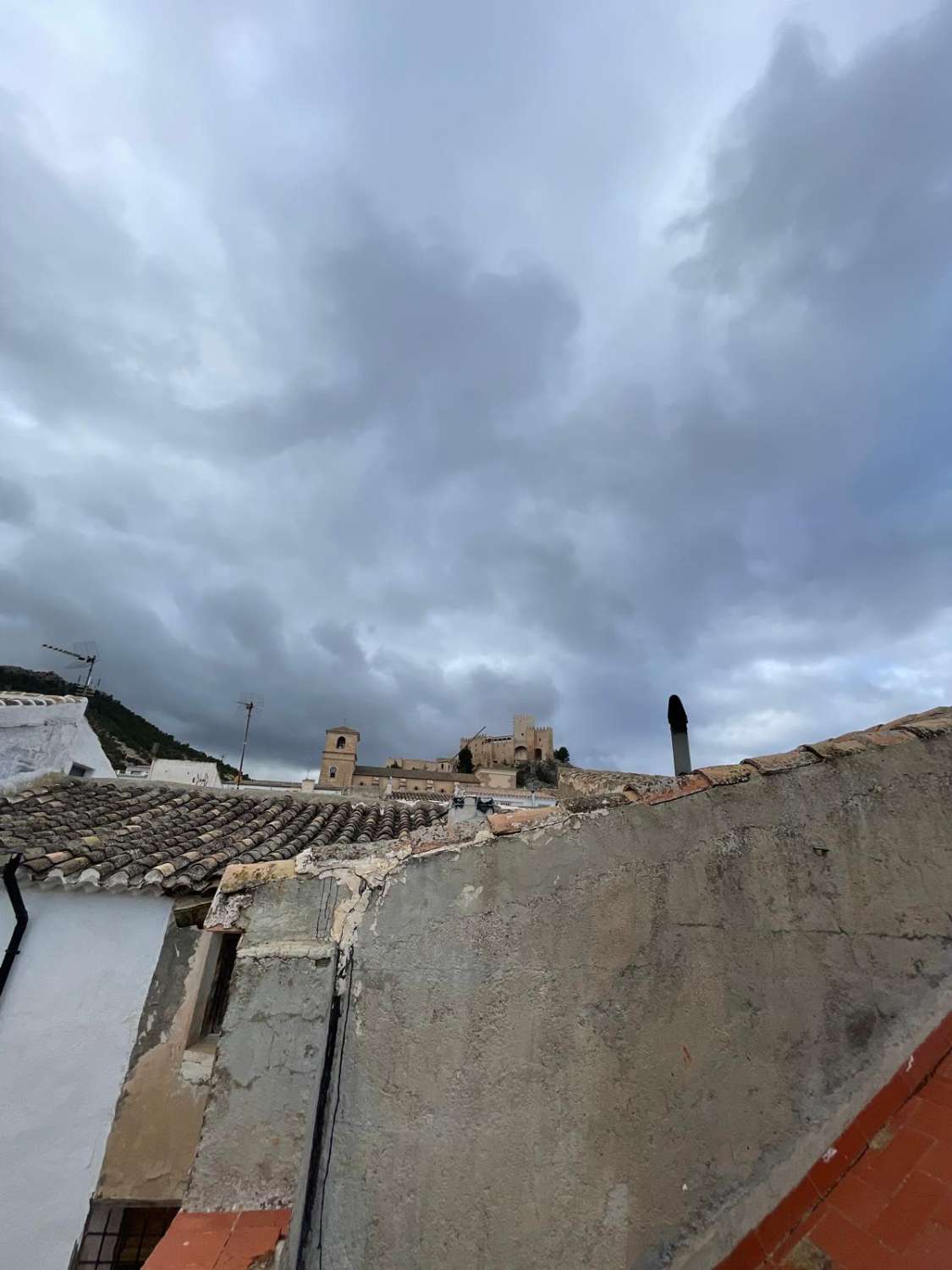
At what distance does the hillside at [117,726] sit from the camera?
122ft

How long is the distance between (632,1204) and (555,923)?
112 centimetres

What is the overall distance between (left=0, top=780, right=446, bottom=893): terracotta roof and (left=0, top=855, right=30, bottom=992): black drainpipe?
0.16m

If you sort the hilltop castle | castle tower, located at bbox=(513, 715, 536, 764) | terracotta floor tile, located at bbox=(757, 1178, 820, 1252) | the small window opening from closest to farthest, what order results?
1. terracotta floor tile, located at bbox=(757, 1178, 820, 1252)
2. the small window opening
3. the hilltop castle
4. castle tower, located at bbox=(513, 715, 536, 764)

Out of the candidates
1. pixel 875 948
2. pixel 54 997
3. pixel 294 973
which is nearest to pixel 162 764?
pixel 54 997

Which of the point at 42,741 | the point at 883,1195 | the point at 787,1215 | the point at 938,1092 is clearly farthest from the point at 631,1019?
the point at 42,741

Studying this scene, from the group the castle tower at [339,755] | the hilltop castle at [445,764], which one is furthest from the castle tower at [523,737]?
the castle tower at [339,755]

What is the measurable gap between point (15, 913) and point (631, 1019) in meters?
6.75

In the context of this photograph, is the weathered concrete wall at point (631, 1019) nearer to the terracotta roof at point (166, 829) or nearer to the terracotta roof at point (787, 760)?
the terracotta roof at point (787, 760)

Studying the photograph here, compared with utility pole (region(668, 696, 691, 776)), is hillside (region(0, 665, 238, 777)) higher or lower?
higher

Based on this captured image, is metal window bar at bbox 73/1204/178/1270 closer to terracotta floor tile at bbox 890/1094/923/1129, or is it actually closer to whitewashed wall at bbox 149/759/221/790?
terracotta floor tile at bbox 890/1094/923/1129

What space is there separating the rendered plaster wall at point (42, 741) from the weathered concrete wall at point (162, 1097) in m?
5.12

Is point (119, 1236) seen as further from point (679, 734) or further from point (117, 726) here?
point (117, 726)

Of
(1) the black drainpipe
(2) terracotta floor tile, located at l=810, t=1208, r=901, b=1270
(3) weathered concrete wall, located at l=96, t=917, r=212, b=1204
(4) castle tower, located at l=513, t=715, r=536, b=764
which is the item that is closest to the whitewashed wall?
(1) the black drainpipe

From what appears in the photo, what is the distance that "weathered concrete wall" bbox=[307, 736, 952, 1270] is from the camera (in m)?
2.46
